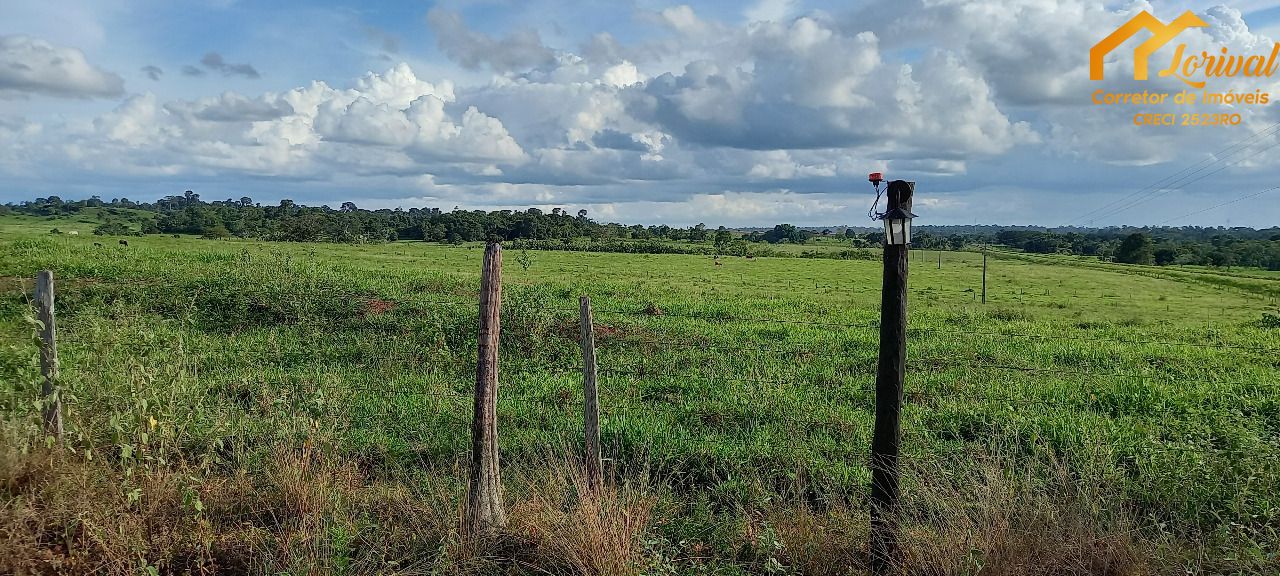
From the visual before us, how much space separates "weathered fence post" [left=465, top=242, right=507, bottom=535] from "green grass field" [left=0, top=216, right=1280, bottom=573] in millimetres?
195

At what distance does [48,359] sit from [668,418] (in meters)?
6.00

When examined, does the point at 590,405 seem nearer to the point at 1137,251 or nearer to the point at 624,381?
Result: the point at 624,381

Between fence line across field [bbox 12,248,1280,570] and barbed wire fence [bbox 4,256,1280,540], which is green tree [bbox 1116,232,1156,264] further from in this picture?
fence line across field [bbox 12,248,1280,570]

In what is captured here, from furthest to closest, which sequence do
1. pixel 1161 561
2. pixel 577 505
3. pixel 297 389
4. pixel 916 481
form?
pixel 297 389 < pixel 916 481 < pixel 577 505 < pixel 1161 561

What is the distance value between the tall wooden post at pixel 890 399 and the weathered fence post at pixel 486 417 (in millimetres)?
2550

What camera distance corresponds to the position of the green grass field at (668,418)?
4.88 metres

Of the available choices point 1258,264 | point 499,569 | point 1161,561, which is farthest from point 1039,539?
point 1258,264

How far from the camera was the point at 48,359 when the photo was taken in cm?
561

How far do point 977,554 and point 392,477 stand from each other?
494 centimetres

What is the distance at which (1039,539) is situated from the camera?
178 inches

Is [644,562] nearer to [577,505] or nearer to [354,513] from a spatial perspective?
[577,505]

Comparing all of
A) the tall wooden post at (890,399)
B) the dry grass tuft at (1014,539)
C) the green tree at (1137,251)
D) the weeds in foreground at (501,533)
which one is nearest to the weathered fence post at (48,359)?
the weeds in foreground at (501,533)

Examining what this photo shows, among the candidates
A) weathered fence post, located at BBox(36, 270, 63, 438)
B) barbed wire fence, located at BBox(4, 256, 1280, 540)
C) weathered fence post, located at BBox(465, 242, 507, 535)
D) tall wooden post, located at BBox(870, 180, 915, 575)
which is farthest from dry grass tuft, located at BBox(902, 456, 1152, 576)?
weathered fence post, located at BBox(36, 270, 63, 438)

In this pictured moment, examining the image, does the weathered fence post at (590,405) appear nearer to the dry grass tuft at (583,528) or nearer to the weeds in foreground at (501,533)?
the weeds in foreground at (501,533)
